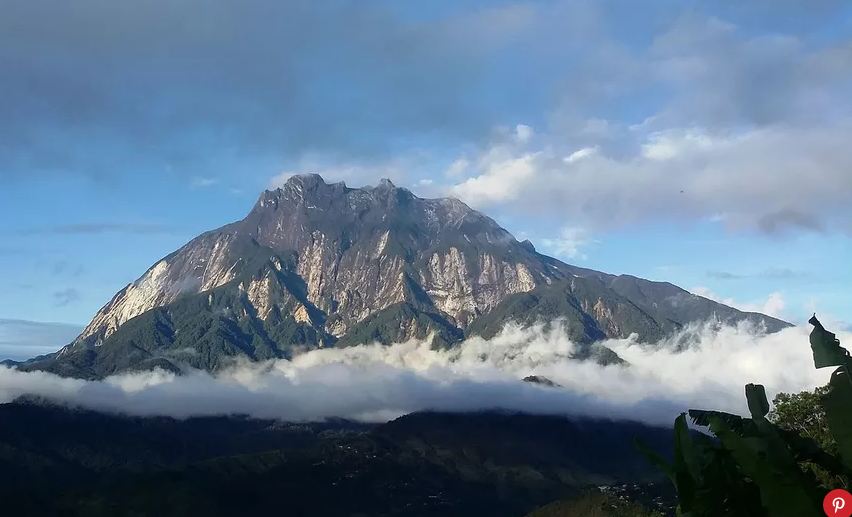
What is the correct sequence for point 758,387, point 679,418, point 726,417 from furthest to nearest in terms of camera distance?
point 726,417 < point 758,387 < point 679,418

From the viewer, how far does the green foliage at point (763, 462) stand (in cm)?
1498

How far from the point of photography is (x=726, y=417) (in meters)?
25.3

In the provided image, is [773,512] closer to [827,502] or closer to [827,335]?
[827,502]

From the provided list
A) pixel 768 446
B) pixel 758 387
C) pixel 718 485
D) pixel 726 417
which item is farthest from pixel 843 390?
pixel 726 417

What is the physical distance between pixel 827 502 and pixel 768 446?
5.76ft

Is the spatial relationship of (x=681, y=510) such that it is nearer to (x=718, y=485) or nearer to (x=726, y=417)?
(x=718, y=485)

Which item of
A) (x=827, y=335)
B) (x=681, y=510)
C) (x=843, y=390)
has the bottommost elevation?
(x=681, y=510)

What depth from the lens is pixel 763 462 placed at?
15398 millimetres

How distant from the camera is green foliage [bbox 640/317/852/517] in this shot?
49.2 ft

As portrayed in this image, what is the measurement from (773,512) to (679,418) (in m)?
2.91

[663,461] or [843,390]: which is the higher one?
[843,390]

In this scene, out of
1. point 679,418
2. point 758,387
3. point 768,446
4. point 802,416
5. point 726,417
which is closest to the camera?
point 768,446

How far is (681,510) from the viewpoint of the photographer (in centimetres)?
1728

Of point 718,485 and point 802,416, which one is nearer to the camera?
point 718,485
